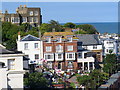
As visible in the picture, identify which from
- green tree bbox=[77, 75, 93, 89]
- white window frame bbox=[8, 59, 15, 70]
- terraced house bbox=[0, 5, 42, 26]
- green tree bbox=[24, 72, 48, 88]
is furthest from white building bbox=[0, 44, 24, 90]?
terraced house bbox=[0, 5, 42, 26]

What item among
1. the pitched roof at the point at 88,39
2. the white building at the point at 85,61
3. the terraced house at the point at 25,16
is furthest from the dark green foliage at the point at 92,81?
the terraced house at the point at 25,16

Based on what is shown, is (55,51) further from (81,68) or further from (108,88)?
(108,88)

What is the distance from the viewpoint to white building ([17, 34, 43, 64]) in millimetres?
14156

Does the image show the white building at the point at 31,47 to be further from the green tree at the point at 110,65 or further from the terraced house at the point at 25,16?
the terraced house at the point at 25,16

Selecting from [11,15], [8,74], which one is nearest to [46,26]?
[11,15]

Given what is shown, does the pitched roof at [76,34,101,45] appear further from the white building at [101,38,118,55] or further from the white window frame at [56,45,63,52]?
the white building at [101,38,118,55]

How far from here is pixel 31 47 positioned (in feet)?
46.8

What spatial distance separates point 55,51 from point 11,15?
9.58 metres

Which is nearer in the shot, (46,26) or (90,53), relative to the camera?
(90,53)

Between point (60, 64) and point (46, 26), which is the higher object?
point (46, 26)

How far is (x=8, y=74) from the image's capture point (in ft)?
19.4

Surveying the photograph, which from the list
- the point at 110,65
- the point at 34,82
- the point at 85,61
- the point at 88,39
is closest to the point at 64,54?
the point at 85,61

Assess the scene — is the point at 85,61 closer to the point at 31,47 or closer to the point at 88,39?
the point at 31,47

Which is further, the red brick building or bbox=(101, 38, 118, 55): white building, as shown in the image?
bbox=(101, 38, 118, 55): white building
